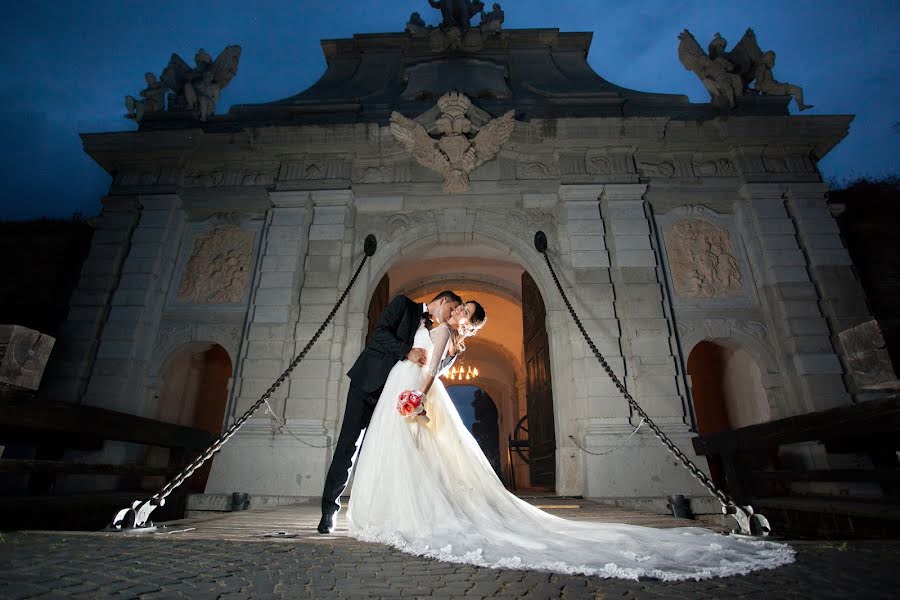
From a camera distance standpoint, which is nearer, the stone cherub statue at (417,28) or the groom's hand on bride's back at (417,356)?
the groom's hand on bride's back at (417,356)

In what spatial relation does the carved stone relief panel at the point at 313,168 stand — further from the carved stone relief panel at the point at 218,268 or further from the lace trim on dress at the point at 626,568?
the lace trim on dress at the point at 626,568

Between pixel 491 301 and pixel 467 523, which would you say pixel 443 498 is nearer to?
pixel 467 523

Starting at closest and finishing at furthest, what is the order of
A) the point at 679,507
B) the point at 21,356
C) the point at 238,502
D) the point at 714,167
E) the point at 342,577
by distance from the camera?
the point at 342,577 → the point at 679,507 → the point at 238,502 → the point at 21,356 → the point at 714,167

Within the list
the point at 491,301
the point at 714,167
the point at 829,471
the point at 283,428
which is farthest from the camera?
the point at 491,301

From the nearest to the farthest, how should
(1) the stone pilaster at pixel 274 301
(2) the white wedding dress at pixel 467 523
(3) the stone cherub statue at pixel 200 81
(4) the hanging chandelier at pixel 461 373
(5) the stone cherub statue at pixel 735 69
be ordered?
(2) the white wedding dress at pixel 467 523 < (1) the stone pilaster at pixel 274 301 < (5) the stone cherub statue at pixel 735 69 < (3) the stone cherub statue at pixel 200 81 < (4) the hanging chandelier at pixel 461 373

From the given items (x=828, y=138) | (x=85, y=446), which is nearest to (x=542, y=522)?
(x=85, y=446)

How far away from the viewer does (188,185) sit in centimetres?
854

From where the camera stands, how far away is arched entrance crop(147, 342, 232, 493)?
25.0 feet

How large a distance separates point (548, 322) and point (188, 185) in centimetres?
761

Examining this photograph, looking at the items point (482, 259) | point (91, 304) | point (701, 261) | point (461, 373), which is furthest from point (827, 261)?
point (91, 304)

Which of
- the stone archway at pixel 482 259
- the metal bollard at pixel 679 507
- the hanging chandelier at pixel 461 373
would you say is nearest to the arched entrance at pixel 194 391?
the stone archway at pixel 482 259

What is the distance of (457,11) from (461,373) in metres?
10.9

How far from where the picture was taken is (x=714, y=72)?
9.13m

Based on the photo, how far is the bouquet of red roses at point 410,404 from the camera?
3.07 meters
